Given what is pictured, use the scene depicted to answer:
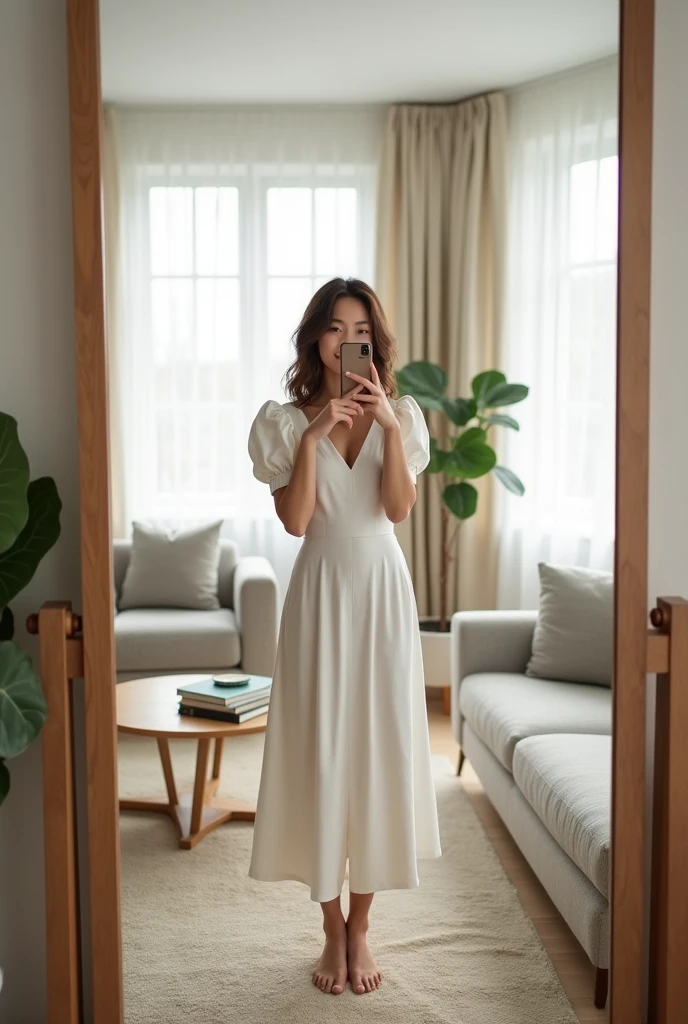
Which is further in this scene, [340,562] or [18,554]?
[340,562]

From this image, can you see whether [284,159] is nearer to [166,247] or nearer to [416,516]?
[166,247]

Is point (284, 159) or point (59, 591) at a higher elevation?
point (284, 159)

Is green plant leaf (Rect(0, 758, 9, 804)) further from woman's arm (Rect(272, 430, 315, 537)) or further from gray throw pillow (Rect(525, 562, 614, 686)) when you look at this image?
gray throw pillow (Rect(525, 562, 614, 686))

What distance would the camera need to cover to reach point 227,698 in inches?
94.6

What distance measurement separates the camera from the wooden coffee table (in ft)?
7.23

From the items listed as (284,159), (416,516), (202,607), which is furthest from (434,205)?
(202,607)

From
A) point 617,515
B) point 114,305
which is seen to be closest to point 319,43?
point 114,305

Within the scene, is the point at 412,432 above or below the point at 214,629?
above

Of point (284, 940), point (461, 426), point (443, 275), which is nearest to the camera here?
point (284, 940)

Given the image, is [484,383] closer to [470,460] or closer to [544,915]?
[470,460]

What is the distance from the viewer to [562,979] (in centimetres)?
194

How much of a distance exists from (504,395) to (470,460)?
29 cm

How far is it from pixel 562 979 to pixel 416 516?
2.32 meters

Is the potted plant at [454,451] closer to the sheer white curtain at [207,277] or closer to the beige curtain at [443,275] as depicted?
the beige curtain at [443,275]
